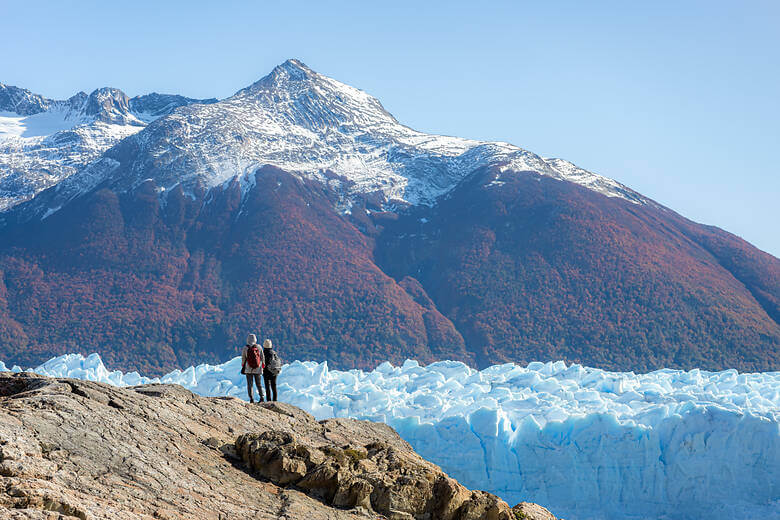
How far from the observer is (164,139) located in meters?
115

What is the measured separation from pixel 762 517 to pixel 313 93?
115330 mm

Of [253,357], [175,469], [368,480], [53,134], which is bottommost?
[175,469]

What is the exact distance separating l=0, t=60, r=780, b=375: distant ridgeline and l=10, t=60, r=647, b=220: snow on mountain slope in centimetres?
35

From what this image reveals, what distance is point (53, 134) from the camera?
168500 mm

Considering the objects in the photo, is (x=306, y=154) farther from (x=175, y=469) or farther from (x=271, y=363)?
(x=175, y=469)

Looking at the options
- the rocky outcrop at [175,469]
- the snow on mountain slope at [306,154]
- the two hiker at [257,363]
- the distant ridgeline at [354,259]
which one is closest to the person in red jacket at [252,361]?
the two hiker at [257,363]

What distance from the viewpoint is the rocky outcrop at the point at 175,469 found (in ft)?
24.8

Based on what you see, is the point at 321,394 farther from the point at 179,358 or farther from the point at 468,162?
the point at 468,162

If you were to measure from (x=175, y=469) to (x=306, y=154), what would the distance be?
11290 centimetres

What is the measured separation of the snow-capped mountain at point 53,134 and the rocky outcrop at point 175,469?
120592 mm

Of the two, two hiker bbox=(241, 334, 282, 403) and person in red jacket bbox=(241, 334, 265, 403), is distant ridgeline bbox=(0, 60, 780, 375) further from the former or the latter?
person in red jacket bbox=(241, 334, 265, 403)

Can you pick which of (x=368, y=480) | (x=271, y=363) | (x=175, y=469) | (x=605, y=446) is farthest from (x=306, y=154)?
(x=175, y=469)

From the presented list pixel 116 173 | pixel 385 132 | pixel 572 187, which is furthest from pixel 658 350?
pixel 116 173

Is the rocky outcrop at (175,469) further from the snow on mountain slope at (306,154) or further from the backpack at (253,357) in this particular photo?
the snow on mountain slope at (306,154)
